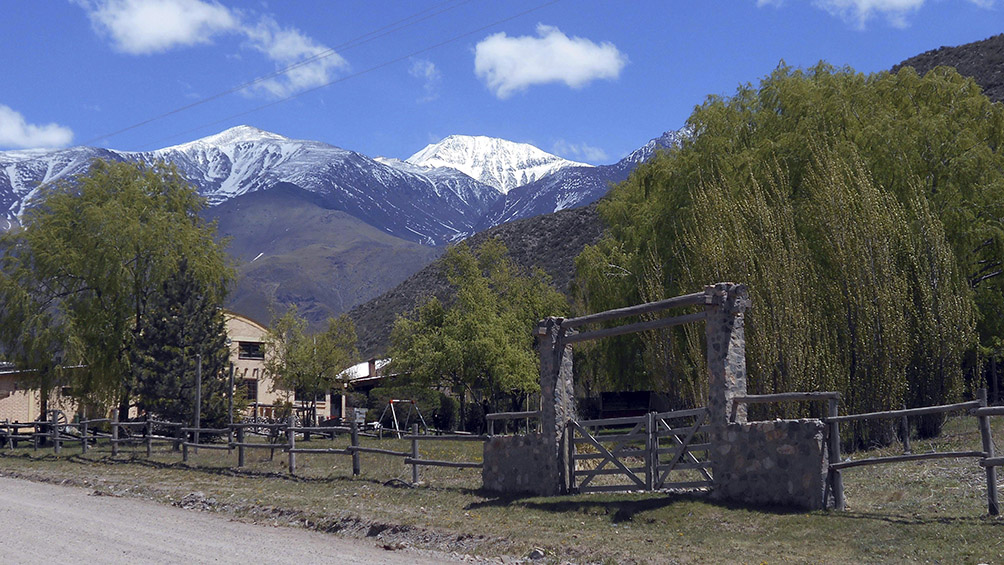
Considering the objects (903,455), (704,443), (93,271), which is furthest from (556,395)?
(93,271)

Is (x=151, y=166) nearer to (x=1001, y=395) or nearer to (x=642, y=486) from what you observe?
(x=642, y=486)

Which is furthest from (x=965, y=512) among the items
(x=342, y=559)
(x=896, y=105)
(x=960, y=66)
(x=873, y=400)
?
(x=960, y=66)

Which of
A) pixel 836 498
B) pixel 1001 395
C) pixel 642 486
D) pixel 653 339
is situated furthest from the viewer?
pixel 1001 395

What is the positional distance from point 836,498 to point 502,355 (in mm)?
37389

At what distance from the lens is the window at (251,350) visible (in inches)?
2291

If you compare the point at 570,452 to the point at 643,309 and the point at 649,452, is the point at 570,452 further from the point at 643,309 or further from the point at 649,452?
the point at 643,309

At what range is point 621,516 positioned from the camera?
43.0ft

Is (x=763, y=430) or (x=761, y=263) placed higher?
(x=761, y=263)

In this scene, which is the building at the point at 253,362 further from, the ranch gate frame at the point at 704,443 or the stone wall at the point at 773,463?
the stone wall at the point at 773,463

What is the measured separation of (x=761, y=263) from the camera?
73.4ft

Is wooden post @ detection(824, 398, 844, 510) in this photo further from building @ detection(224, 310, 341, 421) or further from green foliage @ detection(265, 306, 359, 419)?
building @ detection(224, 310, 341, 421)

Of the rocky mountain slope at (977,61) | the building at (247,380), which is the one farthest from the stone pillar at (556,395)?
the rocky mountain slope at (977,61)

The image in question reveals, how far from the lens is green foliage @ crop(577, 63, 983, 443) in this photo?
2172 cm

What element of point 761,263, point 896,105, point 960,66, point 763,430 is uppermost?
point 960,66
